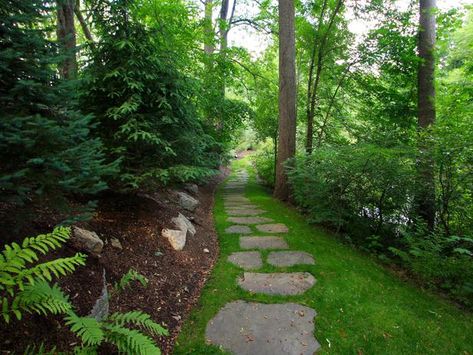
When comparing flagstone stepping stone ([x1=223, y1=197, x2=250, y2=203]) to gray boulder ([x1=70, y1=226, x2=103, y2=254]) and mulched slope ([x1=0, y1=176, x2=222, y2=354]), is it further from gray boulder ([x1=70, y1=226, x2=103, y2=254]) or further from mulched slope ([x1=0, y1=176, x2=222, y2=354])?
gray boulder ([x1=70, y1=226, x2=103, y2=254])

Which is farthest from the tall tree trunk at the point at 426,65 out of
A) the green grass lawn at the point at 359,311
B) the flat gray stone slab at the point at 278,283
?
the flat gray stone slab at the point at 278,283

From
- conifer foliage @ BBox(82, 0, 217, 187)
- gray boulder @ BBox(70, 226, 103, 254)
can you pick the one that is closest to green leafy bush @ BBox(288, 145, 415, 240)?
conifer foliage @ BBox(82, 0, 217, 187)

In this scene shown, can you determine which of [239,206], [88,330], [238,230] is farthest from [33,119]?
[239,206]

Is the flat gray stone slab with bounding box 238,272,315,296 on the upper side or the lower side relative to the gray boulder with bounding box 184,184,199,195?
lower

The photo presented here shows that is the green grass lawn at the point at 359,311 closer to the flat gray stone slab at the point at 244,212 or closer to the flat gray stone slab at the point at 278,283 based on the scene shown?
the flat gray stone slab at the point at 278,283

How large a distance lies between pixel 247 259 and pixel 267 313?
1.36 m

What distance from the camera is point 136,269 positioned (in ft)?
10.3

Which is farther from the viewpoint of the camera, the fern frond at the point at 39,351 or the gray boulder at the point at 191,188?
the gray boulder at the point at 191,188

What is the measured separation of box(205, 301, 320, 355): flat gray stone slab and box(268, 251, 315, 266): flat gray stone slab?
1039mm

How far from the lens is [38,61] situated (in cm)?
217

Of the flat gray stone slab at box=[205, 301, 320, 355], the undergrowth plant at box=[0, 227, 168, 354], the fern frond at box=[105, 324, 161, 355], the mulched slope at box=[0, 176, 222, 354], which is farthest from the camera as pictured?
the flat gray stone slab at box=[205, 301, 320, 355]

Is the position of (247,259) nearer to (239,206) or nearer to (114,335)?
(114,335)

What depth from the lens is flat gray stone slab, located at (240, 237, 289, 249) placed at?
15.5ft

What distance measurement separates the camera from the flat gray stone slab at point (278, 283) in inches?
132
